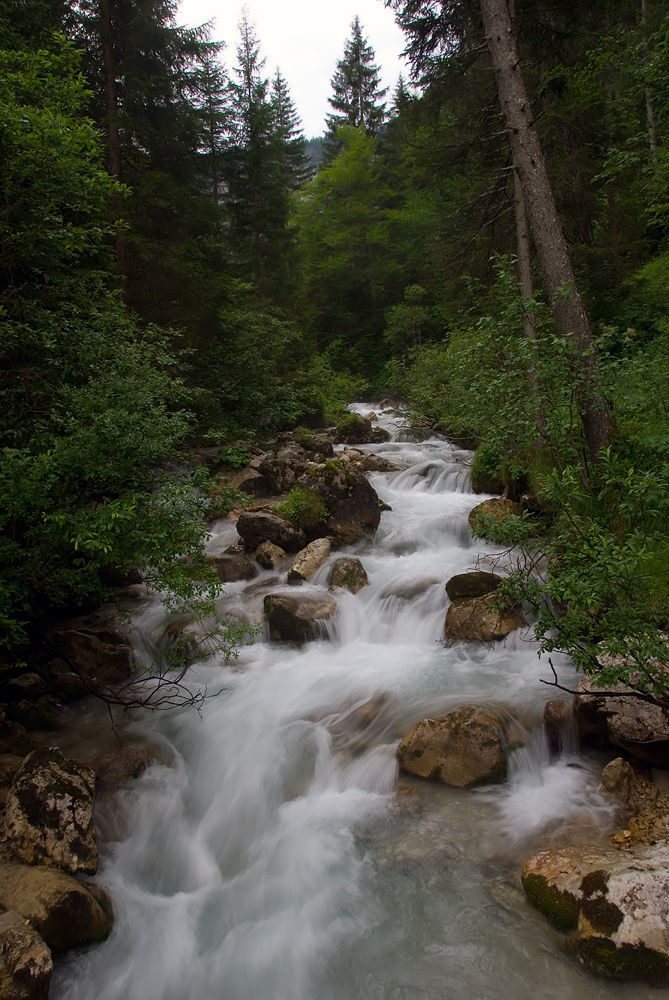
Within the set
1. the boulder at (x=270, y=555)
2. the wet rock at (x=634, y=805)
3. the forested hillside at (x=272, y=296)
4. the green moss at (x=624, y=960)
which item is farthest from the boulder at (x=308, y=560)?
the green moss at (x=624, y=960)

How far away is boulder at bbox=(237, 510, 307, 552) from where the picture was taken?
10.5m

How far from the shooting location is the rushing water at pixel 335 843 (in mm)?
3680

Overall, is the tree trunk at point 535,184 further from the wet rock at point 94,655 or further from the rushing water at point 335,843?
the wet rock at point 94,655

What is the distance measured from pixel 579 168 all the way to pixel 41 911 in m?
17.7

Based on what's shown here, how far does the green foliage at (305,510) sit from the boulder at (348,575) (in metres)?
1.49

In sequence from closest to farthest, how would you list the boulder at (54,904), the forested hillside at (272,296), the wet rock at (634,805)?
the boulder at (54,904), the wet rock at (634,805), the forested hillside at (272,296)

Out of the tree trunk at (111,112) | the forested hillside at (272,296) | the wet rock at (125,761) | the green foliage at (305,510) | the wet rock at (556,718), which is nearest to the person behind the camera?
the forested hillside at (272,296)

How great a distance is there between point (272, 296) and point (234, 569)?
17.9m

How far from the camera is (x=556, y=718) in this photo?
5.35 m

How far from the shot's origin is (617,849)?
402 centimetres

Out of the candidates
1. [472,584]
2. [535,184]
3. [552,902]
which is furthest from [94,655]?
[535,184]

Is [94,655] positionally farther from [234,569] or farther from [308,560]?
[308,560]

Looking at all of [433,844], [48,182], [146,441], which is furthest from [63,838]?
[48,182]

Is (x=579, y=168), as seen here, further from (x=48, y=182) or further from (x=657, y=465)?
Answer: (x=48, y=182)
